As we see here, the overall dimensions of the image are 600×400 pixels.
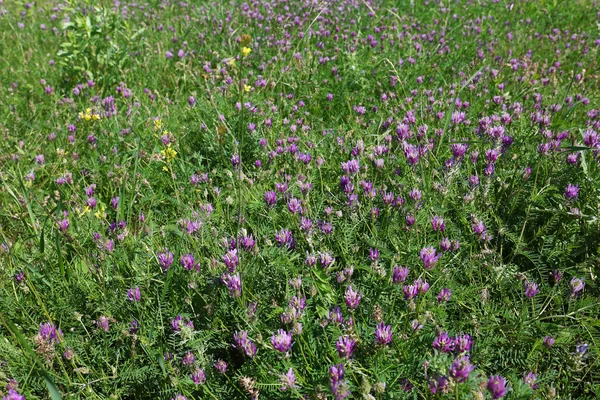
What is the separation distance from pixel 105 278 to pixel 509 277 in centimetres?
177

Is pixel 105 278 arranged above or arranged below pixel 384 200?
below

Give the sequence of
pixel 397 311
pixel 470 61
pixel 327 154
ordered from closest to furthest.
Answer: pixel 397 311 < pixel 327 154 < pixel 470 61

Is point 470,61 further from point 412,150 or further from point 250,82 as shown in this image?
point 412,150

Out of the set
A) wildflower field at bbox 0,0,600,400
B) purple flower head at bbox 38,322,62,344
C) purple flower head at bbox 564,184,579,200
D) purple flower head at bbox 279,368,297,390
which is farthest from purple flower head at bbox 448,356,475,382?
purple flower head at bbox 38,322,62,344

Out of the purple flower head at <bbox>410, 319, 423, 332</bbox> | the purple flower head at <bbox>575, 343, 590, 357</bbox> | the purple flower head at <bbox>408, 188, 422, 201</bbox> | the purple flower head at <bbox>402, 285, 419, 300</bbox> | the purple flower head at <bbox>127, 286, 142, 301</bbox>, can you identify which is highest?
the purple flower head at <bbox>408, 188, 422, 201</bbox>

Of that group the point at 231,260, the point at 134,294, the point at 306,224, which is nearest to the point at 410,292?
the point at 306,224

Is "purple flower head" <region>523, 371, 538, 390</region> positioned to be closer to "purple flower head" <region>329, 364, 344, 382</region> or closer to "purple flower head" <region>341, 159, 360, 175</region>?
"purple flower head" <region>329, 364, 344, 382</region>

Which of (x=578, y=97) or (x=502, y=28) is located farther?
(x=502, y=28)

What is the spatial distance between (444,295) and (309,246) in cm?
64

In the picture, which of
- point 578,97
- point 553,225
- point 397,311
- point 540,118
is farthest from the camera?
point 578,97

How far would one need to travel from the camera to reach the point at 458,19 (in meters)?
5.66

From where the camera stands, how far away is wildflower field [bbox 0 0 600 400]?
1.73m

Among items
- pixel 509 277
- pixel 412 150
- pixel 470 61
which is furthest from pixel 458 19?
pixel 509 277

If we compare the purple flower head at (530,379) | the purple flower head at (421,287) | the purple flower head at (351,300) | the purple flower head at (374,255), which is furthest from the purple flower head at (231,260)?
the purple flower head at (530,379)
